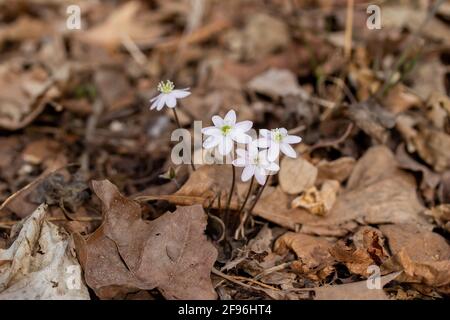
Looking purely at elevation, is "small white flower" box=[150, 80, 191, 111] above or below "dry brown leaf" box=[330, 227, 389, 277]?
above

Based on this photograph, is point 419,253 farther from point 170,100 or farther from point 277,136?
point 170,100

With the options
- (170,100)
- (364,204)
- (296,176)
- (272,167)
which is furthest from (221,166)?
(364,204)

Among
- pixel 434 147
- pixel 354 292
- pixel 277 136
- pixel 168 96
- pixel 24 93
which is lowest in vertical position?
pixel 354 292

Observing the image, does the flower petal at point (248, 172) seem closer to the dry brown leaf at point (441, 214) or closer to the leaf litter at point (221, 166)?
the leaf litter at point (221, 166)

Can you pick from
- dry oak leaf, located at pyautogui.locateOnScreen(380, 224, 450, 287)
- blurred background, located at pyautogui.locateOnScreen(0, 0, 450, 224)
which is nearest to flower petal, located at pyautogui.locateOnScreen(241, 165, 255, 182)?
blurred background, located at pyautogui.locateOnScreen(0, 0, 450, 224)

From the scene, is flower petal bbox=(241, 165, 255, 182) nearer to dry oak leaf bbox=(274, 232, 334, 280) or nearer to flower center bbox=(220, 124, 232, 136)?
flower center bbox=(220, 124, 232, 136)

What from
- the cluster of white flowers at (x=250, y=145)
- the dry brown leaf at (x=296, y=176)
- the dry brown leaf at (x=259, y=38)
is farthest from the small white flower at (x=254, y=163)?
the dry brown leaf at (x=259, y=38)
